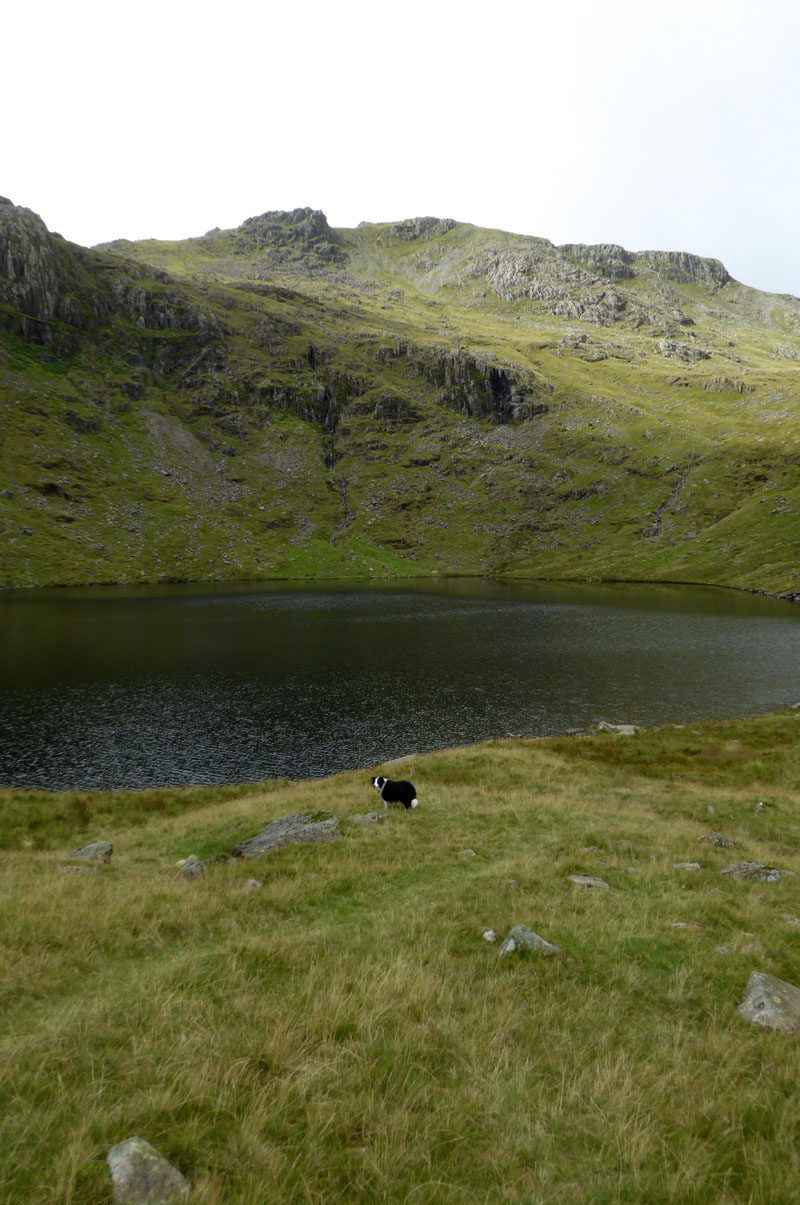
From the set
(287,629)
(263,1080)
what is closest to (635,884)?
(263,1080)

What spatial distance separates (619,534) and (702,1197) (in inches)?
8230

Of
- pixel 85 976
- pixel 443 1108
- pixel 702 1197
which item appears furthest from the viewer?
pixel 85 976

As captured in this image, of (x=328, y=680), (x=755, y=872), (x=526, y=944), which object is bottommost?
(x=328, y=680)

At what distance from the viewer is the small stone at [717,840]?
18.1 meters

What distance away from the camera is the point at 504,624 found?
94688 millimetres

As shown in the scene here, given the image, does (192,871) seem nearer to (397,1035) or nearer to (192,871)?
(192,871)

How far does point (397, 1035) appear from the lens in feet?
19.9

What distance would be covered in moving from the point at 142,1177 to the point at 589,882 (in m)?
11.4

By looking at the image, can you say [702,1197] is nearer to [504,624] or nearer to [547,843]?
[547,843]

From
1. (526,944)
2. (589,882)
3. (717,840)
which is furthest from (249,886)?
(717,840)

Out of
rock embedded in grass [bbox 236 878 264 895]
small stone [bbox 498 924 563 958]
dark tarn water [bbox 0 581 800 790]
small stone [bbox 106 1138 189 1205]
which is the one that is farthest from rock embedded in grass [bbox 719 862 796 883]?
dark tarn water [bbox 0 581 800 790]

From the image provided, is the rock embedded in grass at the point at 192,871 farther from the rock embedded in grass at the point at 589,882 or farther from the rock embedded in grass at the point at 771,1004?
the rock embedded in grass at the point at 771,1004

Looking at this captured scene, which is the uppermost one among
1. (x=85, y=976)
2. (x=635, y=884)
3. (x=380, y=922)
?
(x=85, y=976)

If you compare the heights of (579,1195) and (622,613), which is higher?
(579,1195)
